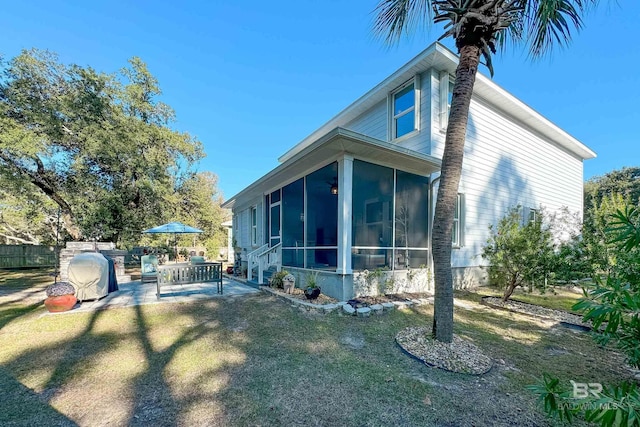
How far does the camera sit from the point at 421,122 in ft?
27.6

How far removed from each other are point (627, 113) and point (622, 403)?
23225mm

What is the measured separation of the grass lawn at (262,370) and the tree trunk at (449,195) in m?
0.86

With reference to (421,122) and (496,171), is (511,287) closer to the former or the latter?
A: (496,171)

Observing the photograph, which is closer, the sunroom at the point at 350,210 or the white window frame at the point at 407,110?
the sunroom at the point at 350,210

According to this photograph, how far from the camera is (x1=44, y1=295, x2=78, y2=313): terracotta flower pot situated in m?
5.62

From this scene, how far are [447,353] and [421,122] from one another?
6.81 meters

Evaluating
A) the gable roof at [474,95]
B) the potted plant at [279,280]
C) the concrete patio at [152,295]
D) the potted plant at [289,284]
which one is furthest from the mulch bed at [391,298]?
the gable roof at [474,95]

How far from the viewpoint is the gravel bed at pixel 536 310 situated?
6008mm

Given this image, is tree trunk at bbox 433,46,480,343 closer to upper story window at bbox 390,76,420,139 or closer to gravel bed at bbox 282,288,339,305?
gravel bed at bbox 282,288,339,305

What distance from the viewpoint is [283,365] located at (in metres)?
3.65

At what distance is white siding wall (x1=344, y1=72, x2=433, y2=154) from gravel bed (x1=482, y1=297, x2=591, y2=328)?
4721 millimetres

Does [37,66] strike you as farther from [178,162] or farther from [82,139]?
[178,162]

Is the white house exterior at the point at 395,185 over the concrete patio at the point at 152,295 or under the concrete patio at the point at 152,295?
over

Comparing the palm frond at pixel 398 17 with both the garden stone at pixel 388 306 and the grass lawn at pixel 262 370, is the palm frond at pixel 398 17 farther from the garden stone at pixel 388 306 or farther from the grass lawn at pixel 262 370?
the grass lawn at pixel 262 370
